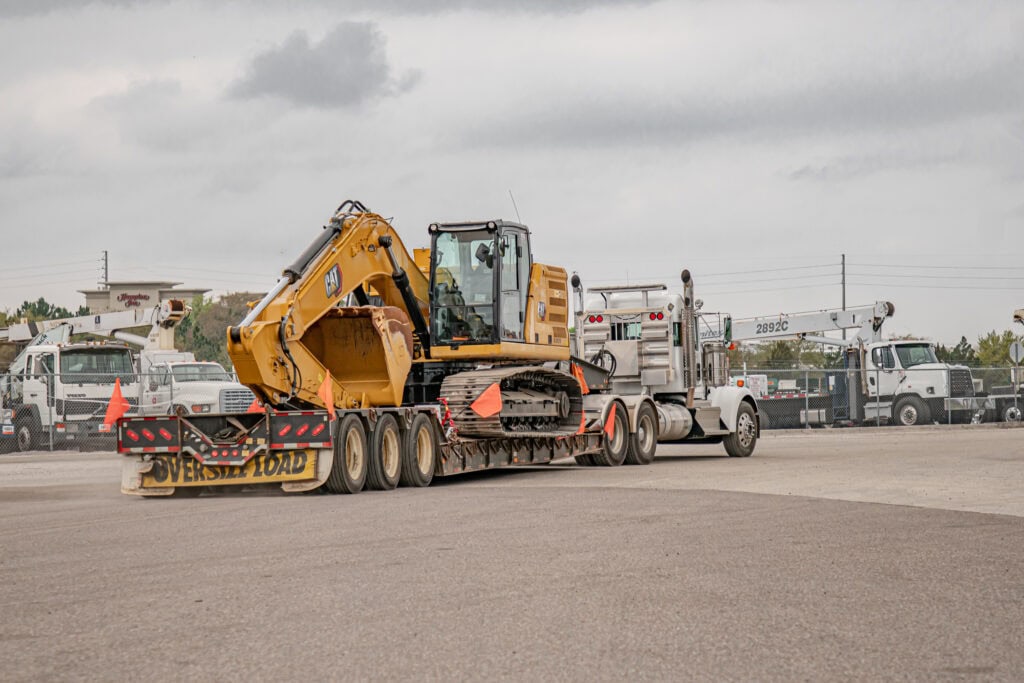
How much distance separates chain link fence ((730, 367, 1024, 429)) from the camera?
45344 millimetres

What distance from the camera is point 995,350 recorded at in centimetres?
9256

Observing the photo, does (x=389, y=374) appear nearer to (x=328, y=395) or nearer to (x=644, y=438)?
(x=328, y=395)

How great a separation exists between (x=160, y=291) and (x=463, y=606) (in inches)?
3973

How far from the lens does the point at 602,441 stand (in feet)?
79.2

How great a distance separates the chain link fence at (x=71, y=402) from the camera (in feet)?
108

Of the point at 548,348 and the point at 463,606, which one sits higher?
the point at 548,348

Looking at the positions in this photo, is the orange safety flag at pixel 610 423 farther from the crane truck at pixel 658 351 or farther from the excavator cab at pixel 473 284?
the excavator cab at pixel 473 284

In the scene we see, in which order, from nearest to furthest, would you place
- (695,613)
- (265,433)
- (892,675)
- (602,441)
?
(892,675) → (695,613) → (265,433) → (602,441)

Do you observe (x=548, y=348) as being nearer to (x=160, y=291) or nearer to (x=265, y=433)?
(x=265, y=433)

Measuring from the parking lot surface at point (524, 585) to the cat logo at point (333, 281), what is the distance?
3041mm

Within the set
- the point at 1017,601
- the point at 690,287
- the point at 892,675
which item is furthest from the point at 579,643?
the point at 690,287

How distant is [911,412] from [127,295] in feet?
231

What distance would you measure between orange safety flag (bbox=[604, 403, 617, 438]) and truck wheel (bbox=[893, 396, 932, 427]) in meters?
24.2

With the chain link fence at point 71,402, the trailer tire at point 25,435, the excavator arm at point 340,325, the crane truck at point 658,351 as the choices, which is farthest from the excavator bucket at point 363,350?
the trailer tire at point 25,435
